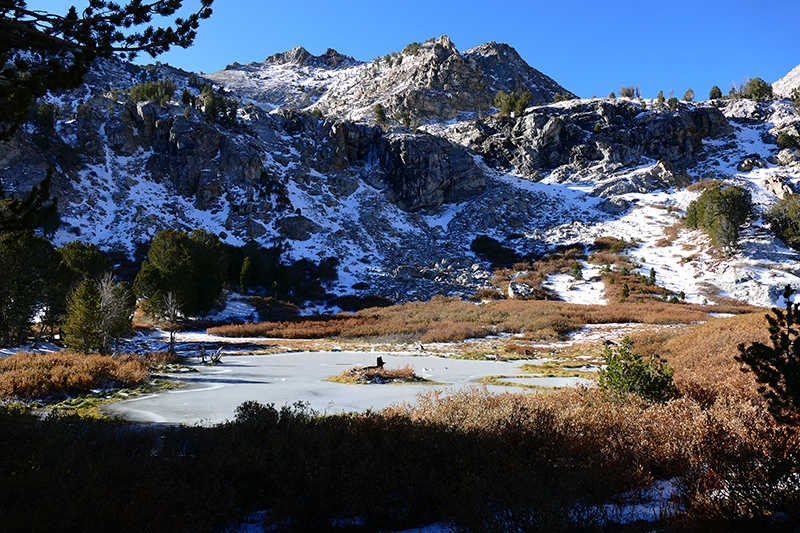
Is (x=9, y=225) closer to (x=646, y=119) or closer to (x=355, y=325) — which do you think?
(x=355, y=325)

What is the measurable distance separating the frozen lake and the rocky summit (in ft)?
93.9

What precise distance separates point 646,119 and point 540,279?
5516 centimetres

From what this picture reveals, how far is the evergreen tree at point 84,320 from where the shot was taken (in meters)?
14.7

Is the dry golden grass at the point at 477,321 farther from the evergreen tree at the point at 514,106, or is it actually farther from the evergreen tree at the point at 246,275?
the evergreen tree at the point at 514,106

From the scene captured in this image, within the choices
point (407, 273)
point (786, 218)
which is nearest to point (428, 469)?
point (407, 273)

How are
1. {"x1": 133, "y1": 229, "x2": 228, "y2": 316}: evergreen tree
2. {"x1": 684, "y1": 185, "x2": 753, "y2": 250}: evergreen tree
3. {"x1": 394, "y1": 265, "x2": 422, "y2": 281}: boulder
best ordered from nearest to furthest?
{"x1": 133, "y1": 229, "x2": 228, "y2": 316}: evergreen tree, {"x1": 684, "y1": 185, "x2": 753, "y2": 250}: evergreen tree, {"x1": 394, "y1": 265, "x2": 422, "y2": 281}: boulder

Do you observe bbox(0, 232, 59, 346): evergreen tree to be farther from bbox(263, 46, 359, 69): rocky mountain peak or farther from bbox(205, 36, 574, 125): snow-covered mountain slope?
bbox(263, 46, 359, 69): rocky mountain peak

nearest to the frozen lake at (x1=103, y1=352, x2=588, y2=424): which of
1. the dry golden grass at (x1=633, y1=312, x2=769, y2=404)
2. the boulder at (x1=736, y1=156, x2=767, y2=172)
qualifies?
the dry golden grass at (x1=633, y1=312, x2=769, y2=404)

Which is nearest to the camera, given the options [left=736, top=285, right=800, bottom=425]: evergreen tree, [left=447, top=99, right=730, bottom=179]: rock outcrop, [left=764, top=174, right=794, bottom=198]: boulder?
[left=736, top=285, right=800, bottom=425]: evergreen tree

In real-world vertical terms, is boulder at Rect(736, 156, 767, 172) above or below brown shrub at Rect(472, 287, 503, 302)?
above

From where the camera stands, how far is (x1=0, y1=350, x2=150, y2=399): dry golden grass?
9.05 meters

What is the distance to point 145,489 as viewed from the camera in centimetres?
345

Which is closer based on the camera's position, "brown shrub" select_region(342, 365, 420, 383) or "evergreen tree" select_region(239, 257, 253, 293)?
"brown shrub" select_region(342, 365, 420, 383)

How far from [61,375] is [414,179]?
66.0 m
